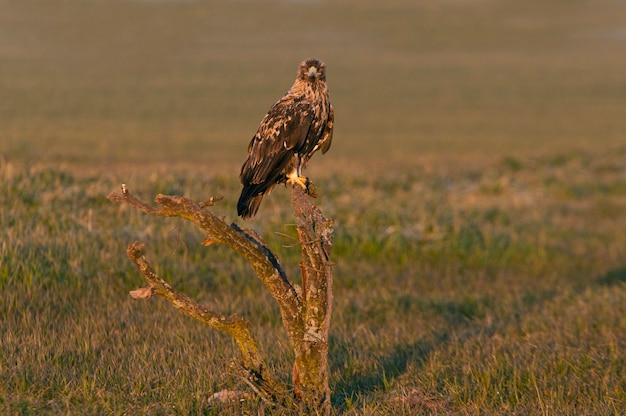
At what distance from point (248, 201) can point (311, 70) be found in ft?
3.73

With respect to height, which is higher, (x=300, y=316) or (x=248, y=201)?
(x=248, y=201)

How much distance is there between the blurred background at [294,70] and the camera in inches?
1372

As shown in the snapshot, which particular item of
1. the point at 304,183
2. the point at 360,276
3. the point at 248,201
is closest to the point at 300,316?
the point at 248,201

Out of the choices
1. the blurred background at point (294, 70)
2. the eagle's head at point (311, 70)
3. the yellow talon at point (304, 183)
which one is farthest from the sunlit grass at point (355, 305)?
the blurred background at point (294, 70)

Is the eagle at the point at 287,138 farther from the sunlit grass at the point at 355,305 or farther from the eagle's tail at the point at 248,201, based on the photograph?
the sunlit grass at the point at 355,305

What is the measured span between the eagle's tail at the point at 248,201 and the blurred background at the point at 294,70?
9.20 meters

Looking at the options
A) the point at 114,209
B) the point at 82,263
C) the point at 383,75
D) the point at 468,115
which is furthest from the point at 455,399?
the point at 383,75

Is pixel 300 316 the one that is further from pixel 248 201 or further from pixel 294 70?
pixel 294 70

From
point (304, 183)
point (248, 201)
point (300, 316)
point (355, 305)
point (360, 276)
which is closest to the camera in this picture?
point (300, 316)

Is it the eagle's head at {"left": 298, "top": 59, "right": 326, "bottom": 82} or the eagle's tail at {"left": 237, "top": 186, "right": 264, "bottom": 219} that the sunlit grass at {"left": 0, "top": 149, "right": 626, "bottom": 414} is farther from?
the eagle's head at {"left": 298, "top": 59, "right": 326, "bottom": 82}

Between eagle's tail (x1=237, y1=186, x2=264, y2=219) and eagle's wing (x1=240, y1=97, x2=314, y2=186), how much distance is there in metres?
0.05

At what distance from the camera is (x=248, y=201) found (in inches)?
270

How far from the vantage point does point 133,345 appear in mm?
7070

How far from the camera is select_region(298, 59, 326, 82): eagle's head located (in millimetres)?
7004
